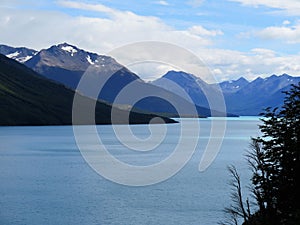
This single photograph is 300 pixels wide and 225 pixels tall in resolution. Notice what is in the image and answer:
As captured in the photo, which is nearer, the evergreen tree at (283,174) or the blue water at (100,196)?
the evergreen tree at (283,174)

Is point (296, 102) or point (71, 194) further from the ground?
point (296, 102)

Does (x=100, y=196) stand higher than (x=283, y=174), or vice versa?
(x=283, y=174)

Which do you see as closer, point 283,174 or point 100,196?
point 283,174

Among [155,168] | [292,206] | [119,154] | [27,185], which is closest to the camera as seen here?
[292,206]

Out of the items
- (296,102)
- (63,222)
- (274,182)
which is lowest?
(63,222)

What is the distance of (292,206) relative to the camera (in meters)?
35.7

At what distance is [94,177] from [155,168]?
17700 mm

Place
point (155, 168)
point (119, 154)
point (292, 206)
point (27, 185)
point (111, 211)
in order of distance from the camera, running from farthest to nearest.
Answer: point (119, 154) → point (155, 168) → point (27, 185) → point (111, 211) → point (292, 206)

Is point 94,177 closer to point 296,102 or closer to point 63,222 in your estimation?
point 63,222

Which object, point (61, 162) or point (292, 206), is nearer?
Answer: point (292, 206)

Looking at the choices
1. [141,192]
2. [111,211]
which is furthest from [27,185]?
[111,211]

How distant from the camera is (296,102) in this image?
38.6 meters

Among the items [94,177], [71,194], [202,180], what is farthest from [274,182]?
[94,177]

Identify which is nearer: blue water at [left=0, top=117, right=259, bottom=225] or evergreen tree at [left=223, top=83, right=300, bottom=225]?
evergreen tree at [left=223, top=83, right=300, bottom=225]
